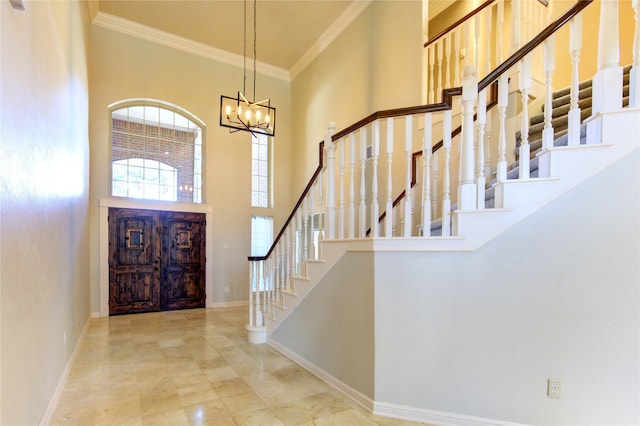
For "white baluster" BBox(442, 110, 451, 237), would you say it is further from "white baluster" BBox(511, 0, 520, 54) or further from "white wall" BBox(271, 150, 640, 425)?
"white baluster" BBox(511, 0, 520, 54)

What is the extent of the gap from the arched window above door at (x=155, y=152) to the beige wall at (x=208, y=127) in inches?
7.9

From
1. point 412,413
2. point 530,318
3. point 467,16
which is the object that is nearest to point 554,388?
point 530,318

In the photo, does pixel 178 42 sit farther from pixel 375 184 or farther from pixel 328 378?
pixel 328 378

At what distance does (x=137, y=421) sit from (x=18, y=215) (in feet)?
5.30

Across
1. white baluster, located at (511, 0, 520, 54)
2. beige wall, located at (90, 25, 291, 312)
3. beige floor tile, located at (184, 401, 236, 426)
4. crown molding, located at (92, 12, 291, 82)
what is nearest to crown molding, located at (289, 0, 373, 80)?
crown molding, located at (92, 12, 291, 82)

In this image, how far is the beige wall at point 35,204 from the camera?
1.57m

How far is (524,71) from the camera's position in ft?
6.72

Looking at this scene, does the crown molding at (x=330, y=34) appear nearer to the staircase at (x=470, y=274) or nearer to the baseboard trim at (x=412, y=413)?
the staircase at (x=470, y=274)

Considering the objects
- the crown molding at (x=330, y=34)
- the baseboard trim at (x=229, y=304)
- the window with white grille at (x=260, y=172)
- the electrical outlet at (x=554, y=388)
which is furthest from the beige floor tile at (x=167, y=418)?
the crown molding at (x=330, y=34)

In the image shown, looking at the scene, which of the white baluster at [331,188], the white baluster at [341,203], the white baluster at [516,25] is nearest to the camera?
the white baluster at [341,203]

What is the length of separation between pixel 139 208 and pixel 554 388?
Result: 254 inches

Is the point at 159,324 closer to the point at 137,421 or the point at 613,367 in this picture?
the point at 137,421

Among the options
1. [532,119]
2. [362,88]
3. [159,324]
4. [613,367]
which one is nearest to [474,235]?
[613,367]

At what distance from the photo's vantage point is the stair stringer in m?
1.78
